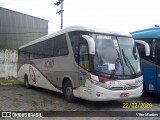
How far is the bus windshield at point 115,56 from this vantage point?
1102 cm

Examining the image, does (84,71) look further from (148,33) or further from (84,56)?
(148,33)

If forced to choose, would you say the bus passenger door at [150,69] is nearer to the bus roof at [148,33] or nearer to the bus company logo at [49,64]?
the bus roof at [148,33]

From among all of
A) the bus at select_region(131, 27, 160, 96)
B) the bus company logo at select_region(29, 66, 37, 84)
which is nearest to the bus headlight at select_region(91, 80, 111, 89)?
the bus at select_region(131, 27, 160, 96)

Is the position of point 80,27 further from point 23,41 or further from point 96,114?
point 23,41

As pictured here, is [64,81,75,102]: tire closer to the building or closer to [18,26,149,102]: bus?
[18,26,149,102]: bus

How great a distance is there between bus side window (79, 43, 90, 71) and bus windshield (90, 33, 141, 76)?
385 mm

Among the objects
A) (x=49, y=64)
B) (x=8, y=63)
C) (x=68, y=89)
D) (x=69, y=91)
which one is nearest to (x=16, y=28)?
(x=8, y=63)

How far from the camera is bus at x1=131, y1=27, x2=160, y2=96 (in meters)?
13.2

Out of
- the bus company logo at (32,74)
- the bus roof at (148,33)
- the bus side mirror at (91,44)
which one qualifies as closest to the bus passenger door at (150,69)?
the bus roof at (148,33)

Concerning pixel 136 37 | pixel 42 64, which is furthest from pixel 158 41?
pixel 42 64

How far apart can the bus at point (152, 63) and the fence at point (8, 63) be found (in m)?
16.2

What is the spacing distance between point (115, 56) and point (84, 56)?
3.89ft

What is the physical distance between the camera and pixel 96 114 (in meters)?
10.2

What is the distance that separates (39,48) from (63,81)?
4.52m
